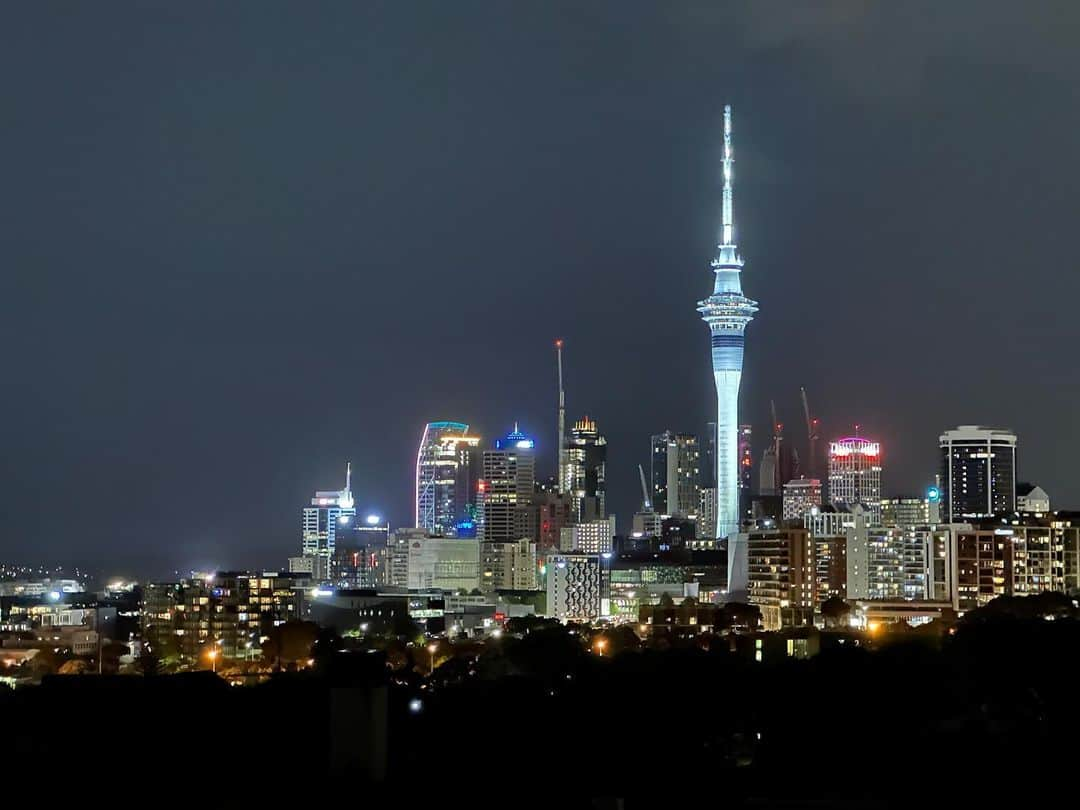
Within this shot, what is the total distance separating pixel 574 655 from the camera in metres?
50.9

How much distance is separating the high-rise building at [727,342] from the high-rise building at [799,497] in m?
8.46

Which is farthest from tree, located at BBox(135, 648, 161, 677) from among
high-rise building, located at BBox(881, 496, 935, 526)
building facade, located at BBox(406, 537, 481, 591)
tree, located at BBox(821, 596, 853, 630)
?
building facade, located at BBox(406, 537, 481, 591)

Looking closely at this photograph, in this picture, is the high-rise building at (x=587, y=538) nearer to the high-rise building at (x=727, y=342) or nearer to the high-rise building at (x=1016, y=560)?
the high-rise building at (x=727, y=342)

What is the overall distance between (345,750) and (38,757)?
9.85 feet

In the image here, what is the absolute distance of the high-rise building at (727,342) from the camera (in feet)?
470

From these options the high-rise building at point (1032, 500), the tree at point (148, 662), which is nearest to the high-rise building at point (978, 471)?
the high-rise building at point (1032, 500)

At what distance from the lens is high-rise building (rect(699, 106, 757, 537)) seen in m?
143

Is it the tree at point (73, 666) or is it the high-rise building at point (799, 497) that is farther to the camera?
the high-rise building at point (799, 497)

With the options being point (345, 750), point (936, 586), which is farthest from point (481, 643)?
point (345, 750)

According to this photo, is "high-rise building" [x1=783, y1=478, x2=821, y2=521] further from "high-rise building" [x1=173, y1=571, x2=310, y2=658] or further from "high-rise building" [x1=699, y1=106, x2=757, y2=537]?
"high-rise building" [x1=173, y1=571, x2=310, y2=658]

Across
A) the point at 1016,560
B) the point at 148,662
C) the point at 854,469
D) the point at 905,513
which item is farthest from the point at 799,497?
the point at 148,662

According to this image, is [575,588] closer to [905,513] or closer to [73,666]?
[905,513]

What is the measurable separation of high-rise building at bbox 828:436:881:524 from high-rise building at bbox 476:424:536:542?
92.6 ft

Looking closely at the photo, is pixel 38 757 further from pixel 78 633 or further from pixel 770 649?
pixel 78 633
